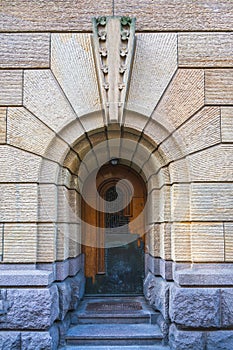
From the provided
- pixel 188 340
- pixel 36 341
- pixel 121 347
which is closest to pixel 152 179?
pixel 188 340

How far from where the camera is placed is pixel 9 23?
5129 mm

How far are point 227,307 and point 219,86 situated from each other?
289cm

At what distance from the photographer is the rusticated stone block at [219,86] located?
5.02 meters

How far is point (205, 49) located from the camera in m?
5.11

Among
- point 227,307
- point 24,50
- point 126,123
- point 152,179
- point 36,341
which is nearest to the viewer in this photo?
point 36,341

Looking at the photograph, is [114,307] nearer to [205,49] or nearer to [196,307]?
[196,307]

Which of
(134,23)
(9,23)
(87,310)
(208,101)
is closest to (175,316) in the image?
(87,310)

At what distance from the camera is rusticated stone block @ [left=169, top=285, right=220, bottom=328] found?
15.4ft

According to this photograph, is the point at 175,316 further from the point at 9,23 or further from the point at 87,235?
the point at 9,23

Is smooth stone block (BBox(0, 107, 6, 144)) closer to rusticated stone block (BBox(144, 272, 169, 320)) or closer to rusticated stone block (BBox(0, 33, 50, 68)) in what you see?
rusticated stone block (BBox(0, 33, 50, 68))

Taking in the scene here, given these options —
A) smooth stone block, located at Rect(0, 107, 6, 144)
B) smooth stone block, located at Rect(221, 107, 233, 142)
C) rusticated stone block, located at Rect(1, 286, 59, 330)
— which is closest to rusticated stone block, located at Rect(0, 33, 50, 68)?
smooth stone block, located at Rect(0, 107, 6, 144)

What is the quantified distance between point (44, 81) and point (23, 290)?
2.76 m

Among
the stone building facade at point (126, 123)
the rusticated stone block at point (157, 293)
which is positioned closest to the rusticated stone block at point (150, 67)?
the stone building facade at point (126, 123)

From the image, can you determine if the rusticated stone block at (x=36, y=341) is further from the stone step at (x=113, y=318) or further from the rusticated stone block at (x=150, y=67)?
the rusticated stone block at (x=150, y=67)
